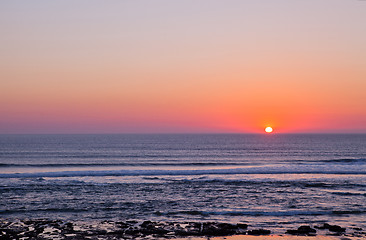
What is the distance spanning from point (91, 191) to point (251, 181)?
13.5 m

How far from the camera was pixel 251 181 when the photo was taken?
1289 inches

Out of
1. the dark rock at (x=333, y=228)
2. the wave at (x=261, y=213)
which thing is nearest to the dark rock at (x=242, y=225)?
the wave at (x=261, y=213)

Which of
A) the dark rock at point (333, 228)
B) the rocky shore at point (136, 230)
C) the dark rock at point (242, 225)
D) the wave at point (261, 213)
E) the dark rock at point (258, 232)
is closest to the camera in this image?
the rocky shore at point (136, 230)

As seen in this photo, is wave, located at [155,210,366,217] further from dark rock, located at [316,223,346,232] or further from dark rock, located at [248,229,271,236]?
dark rock, located at [248,229,271,236]

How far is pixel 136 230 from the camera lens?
54.3ft

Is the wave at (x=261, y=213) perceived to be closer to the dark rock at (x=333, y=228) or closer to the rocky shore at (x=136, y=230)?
the rocky shore at (x=136, y=230)

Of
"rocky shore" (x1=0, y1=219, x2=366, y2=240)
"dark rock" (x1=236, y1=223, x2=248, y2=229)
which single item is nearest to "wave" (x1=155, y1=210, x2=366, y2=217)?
"rocky shore" (x1=0, y1=219, x2=366, y2=240)

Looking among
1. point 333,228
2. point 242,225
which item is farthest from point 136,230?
point 333,228

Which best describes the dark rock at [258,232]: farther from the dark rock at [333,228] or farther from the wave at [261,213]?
the wave at [261,213]

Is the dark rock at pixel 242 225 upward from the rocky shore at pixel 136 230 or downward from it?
upward

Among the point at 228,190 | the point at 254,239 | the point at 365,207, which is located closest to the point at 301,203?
the point at 365,207

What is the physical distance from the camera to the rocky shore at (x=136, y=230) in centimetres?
1580

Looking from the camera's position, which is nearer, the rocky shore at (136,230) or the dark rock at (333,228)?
the rocky shore at (136,230)

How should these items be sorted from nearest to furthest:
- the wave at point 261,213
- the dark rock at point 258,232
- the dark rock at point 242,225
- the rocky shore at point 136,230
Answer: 1. the rocky shore at point 136,230
2. the dark rock at point 258,232
3. the dark rock at point 242,225
4. the wave at point 261,213
